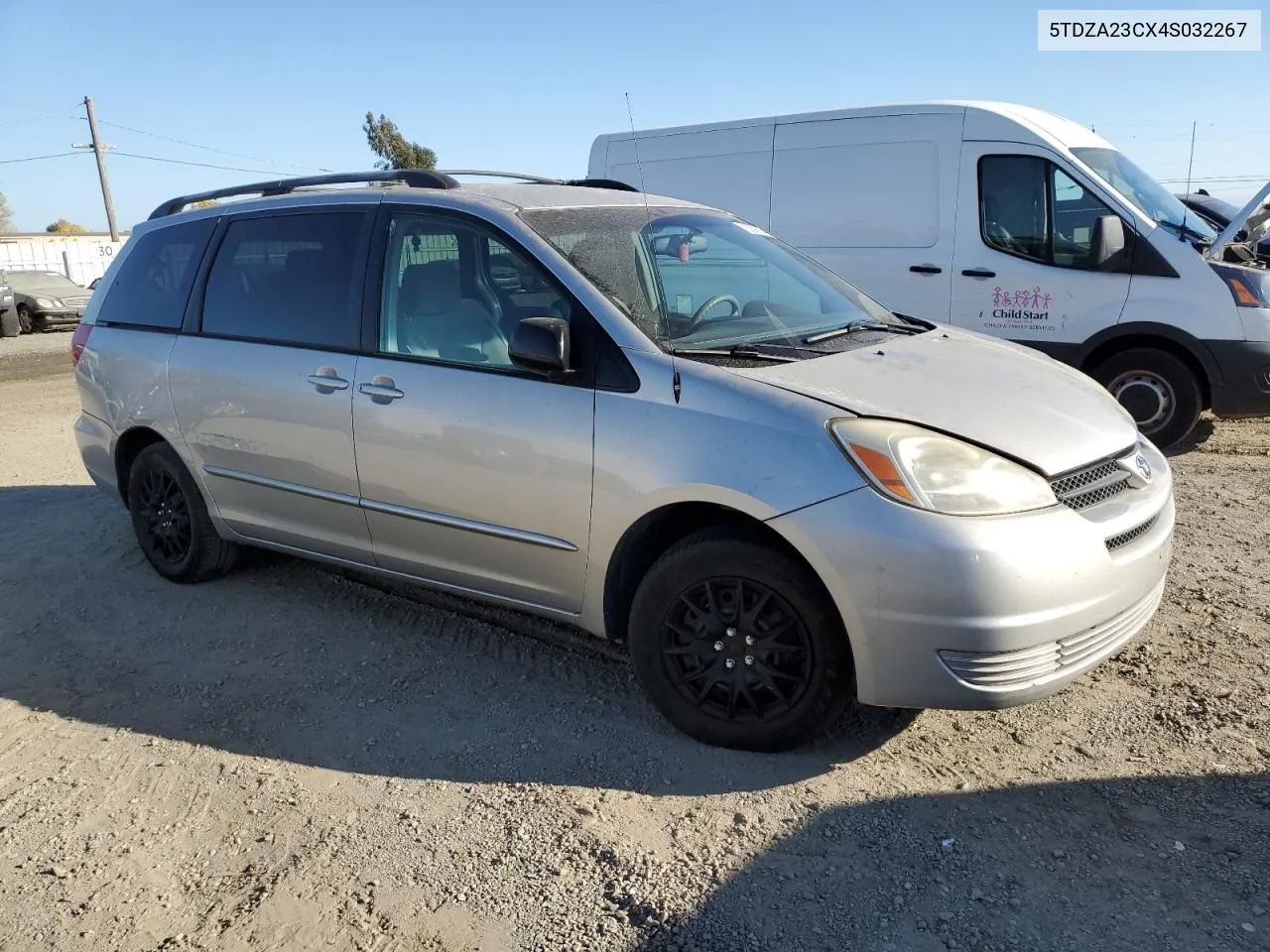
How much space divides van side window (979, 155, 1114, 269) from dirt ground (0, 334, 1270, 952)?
3206mm

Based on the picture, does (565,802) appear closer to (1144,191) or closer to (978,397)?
(978,397)

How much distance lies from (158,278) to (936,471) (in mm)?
4005

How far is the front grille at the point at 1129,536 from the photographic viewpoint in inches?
116

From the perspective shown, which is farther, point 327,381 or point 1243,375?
point 1243,375

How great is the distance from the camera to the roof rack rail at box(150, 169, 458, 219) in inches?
162

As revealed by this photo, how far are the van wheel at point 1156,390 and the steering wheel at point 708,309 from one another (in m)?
4.21

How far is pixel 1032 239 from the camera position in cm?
703

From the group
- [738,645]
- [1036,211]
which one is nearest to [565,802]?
[738,645]

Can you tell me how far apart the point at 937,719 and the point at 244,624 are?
9.96 feet

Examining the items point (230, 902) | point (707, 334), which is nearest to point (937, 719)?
point (707, 334)

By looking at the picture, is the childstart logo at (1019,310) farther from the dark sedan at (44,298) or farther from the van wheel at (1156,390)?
the dark sedan at (44,298)

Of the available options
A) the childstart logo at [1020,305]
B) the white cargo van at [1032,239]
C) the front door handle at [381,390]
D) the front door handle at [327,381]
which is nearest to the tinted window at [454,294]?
the front door handle at [381,390]

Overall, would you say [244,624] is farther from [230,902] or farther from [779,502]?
[779,502]

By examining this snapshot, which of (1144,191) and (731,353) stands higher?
(1144,191)
